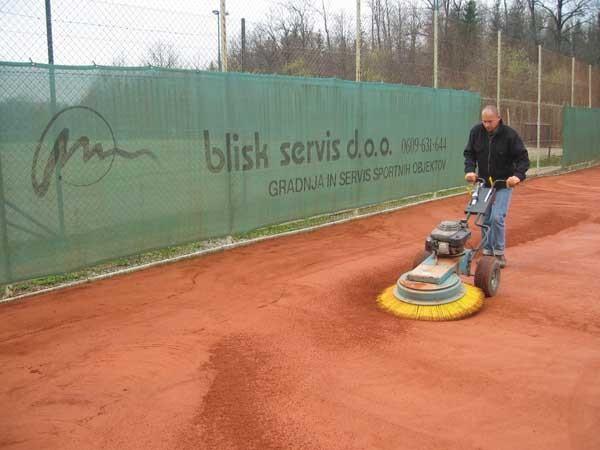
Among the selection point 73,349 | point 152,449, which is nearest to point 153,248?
point 73,349

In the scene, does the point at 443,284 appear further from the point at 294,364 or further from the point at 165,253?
the point at 165,253

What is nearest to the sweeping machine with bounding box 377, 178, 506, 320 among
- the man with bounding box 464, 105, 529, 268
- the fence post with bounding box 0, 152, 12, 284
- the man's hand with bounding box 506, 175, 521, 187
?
the man's hand with bounding box 506, 175, 521, 187

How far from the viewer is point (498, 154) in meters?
6.55

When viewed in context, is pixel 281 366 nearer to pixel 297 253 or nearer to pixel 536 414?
pixel 536 414

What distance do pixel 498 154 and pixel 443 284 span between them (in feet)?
6.95

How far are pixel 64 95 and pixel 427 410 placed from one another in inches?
190

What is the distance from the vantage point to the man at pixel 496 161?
640 cm

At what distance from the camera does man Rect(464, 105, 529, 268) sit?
6398 mm

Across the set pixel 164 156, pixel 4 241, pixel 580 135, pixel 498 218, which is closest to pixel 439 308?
pixel 498 218

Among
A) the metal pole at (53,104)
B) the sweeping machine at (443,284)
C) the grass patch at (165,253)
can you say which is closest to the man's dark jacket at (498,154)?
the sweeping machine at (443,284)

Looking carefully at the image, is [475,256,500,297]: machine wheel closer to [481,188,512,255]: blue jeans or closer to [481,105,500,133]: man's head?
[481,188,512,255]: blue jeans

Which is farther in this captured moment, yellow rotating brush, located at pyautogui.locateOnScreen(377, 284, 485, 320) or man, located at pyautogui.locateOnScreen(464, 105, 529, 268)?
man, located at pyautogui.locateOnScreen(464, 105, 529, 268)

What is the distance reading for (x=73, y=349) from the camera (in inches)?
182
